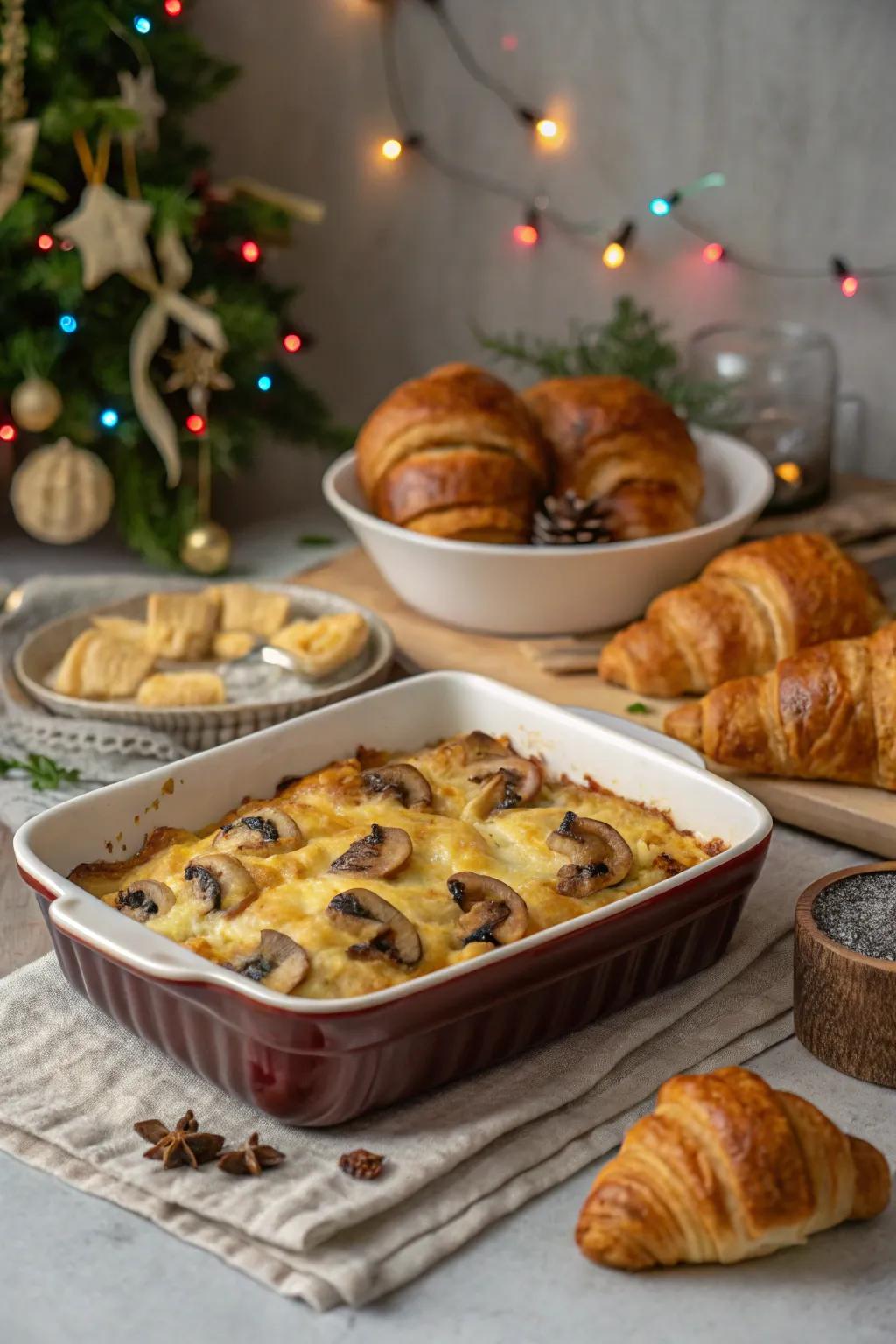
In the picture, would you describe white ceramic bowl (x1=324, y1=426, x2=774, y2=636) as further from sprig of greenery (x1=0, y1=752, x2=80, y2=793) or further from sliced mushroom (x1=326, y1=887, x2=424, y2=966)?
sliced mushroom (x1=326, y1=887, x2=424, y2=966)

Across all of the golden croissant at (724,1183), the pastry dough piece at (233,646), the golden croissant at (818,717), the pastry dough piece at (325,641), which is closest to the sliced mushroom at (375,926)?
the golden croissant at (724,1183)

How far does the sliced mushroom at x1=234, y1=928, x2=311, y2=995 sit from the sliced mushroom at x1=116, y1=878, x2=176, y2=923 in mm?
134

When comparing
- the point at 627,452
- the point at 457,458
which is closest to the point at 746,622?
the point at 627,452

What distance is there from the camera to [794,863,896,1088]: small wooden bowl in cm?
140

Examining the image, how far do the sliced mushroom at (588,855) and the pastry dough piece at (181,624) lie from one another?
805 millimetres

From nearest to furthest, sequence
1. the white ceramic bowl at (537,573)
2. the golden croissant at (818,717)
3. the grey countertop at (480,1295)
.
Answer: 1. the grey countertop at (480,1295)
2. the golden croissant at (818,717)
3. the white ceramic bowl at (537,573)

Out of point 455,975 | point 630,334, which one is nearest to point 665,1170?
point 455,975

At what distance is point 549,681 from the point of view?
2199 millimetres

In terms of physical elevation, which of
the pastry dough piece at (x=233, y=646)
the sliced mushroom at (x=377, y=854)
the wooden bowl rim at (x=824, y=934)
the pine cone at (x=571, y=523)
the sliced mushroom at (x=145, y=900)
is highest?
the pine cone at (x=571, y=523)

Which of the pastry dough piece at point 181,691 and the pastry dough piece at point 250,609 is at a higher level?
the pastry dough piece at point 250,609

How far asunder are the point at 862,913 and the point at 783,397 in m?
1.37

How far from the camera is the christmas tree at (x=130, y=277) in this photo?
2496 millimetres

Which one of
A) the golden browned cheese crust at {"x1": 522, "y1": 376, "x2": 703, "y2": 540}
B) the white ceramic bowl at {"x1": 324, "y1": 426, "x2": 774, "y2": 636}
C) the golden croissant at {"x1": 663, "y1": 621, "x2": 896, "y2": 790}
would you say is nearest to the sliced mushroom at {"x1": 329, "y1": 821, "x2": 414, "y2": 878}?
the golden croissant at {"x1": 663, "y1": 621, "x2": 896, "y2": 790}

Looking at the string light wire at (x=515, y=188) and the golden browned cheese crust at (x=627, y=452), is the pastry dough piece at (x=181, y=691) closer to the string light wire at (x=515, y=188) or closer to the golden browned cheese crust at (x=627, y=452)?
the golden browned cheese crust at (x=627, y=452)
